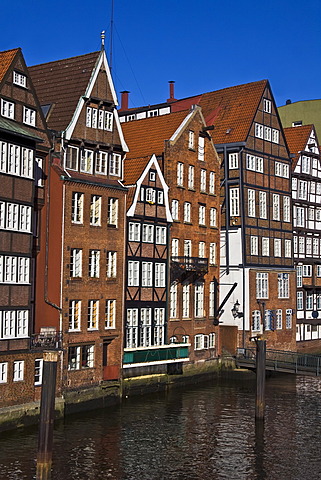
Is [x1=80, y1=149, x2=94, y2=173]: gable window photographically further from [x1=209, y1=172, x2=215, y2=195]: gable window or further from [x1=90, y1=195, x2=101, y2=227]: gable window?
[x1=209, y1=172, x2=215, y2=195]: gable window

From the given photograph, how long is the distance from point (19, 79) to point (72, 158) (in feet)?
20.7

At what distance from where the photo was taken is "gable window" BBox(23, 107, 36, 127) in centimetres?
3966

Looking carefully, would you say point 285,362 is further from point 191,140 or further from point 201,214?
point 191,140

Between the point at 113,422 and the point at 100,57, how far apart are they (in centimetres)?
2201

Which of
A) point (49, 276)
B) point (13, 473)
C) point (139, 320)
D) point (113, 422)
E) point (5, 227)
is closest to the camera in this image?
point (13, 473)

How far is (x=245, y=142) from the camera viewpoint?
2338 inches

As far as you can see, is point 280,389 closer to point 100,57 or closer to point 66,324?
point 66,324

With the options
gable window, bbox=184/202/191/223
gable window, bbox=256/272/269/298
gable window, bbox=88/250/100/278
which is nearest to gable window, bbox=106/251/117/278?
gable window, bbox=88/250/100/278

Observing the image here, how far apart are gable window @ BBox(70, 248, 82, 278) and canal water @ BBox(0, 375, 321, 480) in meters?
8.12

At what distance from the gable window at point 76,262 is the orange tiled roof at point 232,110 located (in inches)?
870

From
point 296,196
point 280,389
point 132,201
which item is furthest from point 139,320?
point 296,196

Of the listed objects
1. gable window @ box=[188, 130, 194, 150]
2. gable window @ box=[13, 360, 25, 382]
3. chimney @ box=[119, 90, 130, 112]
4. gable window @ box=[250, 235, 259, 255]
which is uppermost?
chimney @ box=[119, 90, 130, 112]

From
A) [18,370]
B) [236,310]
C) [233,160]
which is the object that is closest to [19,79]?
[18,370]

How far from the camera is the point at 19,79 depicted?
39.2 metres
